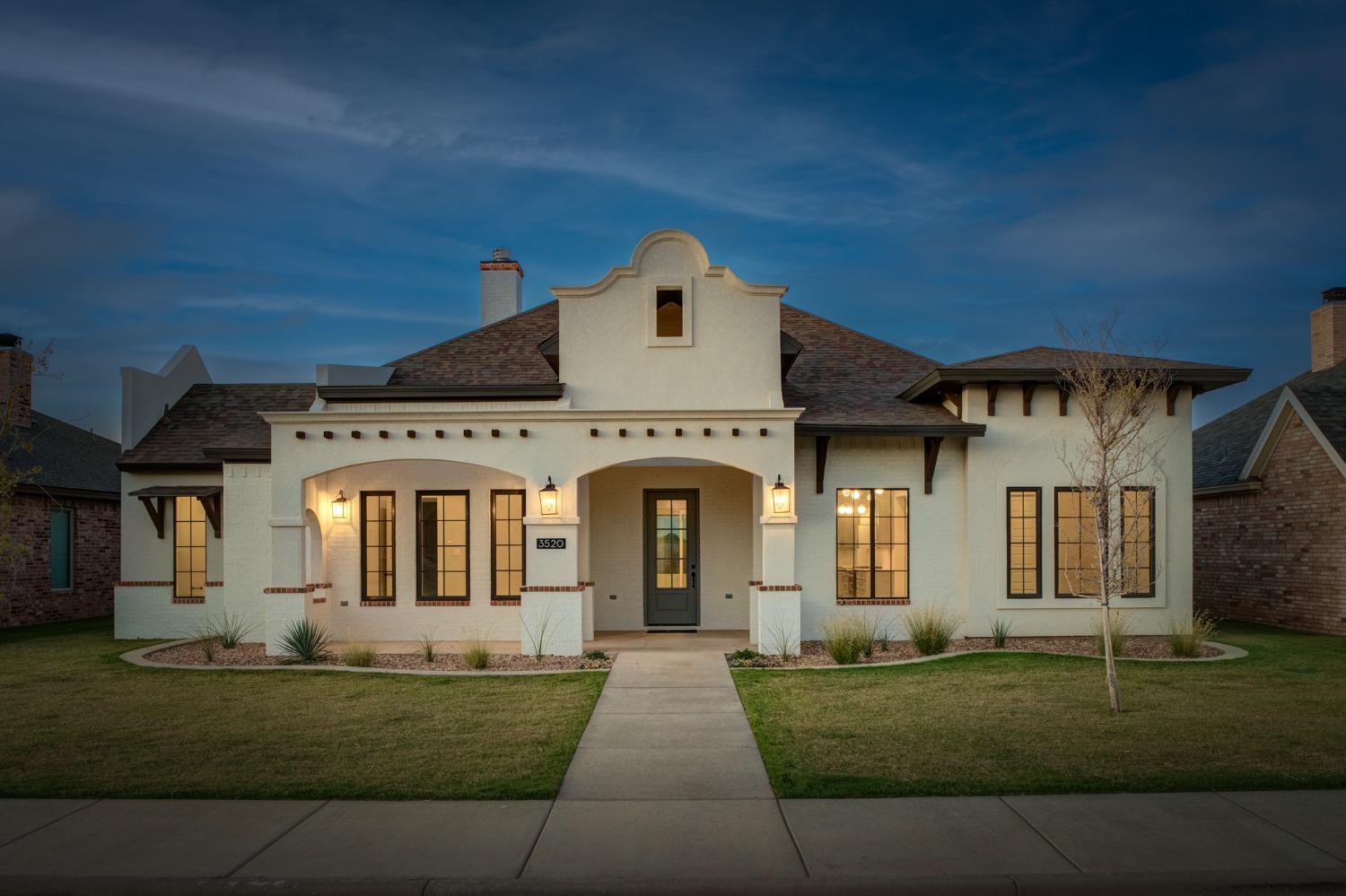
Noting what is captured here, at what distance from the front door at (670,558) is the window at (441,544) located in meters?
3.33

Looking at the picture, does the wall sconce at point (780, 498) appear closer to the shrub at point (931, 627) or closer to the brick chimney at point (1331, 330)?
the shrub at point (931, 627)

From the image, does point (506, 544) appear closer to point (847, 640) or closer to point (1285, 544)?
point (847, 640)

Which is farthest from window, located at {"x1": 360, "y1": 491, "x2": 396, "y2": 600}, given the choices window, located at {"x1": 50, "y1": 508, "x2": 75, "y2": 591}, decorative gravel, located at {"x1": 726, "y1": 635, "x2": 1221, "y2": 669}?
window, located at {"x1": 50, "y1": 508, "x2": 75, "y2": 591}

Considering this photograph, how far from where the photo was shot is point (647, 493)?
1619 centimetres

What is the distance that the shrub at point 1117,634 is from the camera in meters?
12.5

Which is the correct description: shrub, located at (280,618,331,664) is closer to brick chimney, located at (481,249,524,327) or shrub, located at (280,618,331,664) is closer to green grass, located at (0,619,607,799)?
green grass, located at (0,619,607,799)

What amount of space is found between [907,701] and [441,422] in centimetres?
781

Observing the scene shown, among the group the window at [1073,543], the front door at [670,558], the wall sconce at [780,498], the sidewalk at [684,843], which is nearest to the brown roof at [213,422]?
the front door at [670,558]

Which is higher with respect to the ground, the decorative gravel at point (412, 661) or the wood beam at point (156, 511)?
the wood beam at point (156, 511)

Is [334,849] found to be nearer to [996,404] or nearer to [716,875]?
[716,875]

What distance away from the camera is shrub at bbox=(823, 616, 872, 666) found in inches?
484

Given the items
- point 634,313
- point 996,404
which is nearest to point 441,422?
point 634,313

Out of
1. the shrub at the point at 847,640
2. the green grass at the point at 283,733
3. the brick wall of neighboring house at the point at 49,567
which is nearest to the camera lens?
the green grass at the point at 283,733

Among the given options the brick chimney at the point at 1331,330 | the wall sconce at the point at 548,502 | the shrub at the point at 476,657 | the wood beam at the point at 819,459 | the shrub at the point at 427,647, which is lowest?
the shrub at the point at 427,647
